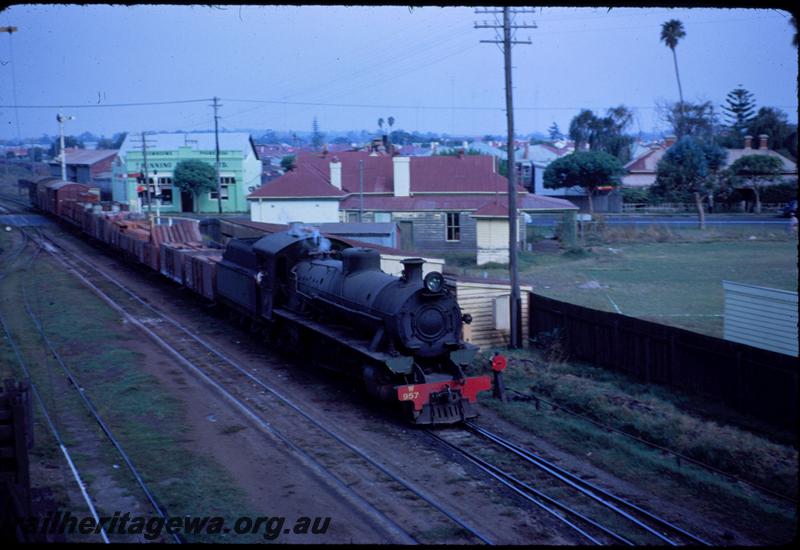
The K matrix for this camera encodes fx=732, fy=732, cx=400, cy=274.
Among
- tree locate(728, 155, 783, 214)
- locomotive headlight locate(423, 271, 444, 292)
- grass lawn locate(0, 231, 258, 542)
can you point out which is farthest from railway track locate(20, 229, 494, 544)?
tree locate(728, 155, 783, 214)

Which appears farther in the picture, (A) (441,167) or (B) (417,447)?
(A) (441,167)

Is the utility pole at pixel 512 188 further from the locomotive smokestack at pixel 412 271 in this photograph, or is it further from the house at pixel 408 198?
the house at pixel 408 198

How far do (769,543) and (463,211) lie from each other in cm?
3398

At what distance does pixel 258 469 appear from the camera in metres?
11.9

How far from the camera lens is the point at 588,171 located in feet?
190

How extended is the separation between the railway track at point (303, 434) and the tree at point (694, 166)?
30.1 meters

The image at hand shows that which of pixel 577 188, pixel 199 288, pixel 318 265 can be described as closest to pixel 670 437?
pixel 318 265

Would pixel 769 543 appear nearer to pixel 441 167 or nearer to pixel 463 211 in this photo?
pixel 463 211

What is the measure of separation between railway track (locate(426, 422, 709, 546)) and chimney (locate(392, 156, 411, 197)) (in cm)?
3109

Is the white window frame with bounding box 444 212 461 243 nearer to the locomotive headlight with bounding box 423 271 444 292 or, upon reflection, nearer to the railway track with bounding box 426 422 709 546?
the locomotive headlight with bounding box 423 271 444 292

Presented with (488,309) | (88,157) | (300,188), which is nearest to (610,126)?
(300,188)

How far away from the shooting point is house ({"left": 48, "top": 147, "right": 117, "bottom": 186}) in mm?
85444

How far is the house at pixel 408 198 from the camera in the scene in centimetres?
4266

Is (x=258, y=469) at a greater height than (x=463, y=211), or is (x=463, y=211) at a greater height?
(x=463, y=211)
